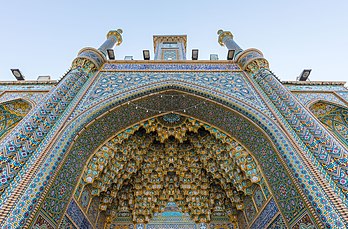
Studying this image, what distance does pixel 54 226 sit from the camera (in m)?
3.46

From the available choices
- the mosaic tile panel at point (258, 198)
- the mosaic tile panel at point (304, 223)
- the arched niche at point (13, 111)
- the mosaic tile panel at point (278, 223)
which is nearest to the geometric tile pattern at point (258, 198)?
the mosaic tile panel at point (258, 198)

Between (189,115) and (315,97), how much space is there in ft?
9.73

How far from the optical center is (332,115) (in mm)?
5363

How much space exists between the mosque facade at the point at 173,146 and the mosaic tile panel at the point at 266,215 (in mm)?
28

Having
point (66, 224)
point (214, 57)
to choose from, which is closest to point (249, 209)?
point (66, 224)

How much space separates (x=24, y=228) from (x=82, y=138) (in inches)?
70.6

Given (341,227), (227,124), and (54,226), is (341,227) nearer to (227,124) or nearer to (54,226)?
(227,124)

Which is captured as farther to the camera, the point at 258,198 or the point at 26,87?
the point at 26,87

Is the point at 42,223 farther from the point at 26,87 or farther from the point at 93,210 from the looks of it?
the point at 26,87

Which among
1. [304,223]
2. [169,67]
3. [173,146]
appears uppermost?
[169,67]

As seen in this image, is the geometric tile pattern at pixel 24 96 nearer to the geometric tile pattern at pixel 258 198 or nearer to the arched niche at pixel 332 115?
the geometric tile pattern at pixel 258 198

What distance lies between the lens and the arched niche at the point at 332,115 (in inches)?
202

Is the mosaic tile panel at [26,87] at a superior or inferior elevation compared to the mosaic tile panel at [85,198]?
superior

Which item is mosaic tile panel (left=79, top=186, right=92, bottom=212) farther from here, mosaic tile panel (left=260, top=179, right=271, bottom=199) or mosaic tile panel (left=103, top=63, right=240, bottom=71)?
mosaic tile panel (left=260, top=179, right=271, bottom=199)
